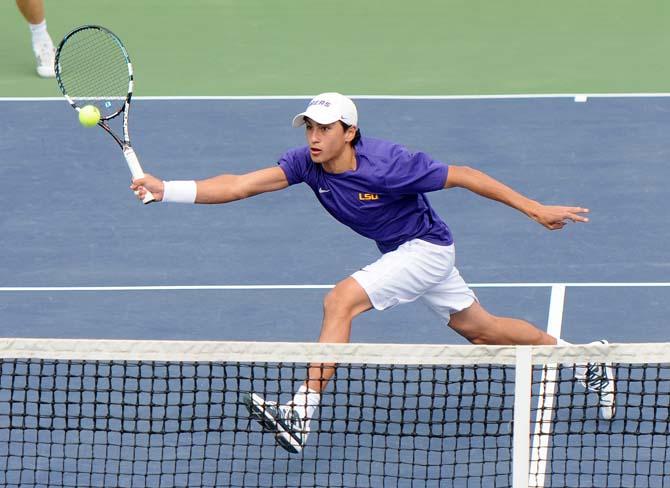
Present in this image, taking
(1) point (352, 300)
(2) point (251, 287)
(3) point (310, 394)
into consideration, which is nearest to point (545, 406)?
(1) point (352, 300)

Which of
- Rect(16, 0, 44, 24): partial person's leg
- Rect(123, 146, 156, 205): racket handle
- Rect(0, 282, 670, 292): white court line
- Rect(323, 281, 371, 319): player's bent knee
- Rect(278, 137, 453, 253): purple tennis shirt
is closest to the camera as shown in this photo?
Rect(123, 146, 156, 205): racket handle

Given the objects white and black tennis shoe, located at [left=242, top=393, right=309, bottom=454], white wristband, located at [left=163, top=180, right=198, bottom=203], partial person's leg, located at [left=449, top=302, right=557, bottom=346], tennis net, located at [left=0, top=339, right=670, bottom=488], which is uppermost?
white wristband, located at [left=163, top=180, right=198, bottom=203]

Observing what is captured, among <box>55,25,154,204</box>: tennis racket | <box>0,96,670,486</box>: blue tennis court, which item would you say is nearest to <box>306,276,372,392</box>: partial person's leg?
<box>0,96,670,486</box>: blue tennis court

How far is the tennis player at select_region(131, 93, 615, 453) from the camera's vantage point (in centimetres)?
789

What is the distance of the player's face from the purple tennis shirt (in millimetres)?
147

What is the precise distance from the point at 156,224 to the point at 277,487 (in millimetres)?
4026

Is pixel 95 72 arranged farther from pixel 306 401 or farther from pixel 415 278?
pixel 306 401

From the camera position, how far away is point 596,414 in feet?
28.3

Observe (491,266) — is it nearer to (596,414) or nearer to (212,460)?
(596,414)

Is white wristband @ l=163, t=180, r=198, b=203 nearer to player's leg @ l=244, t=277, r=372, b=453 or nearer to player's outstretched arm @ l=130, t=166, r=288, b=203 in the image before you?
player's outstretched arm @ l=130, t=166, r=288, b=203

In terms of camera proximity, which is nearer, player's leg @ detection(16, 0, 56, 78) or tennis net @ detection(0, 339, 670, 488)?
tennis net @ detection(0, 339, 670, 488)

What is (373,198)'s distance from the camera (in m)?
8.09

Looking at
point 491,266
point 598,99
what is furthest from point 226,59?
point 491,266

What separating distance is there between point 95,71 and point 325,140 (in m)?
5.95
